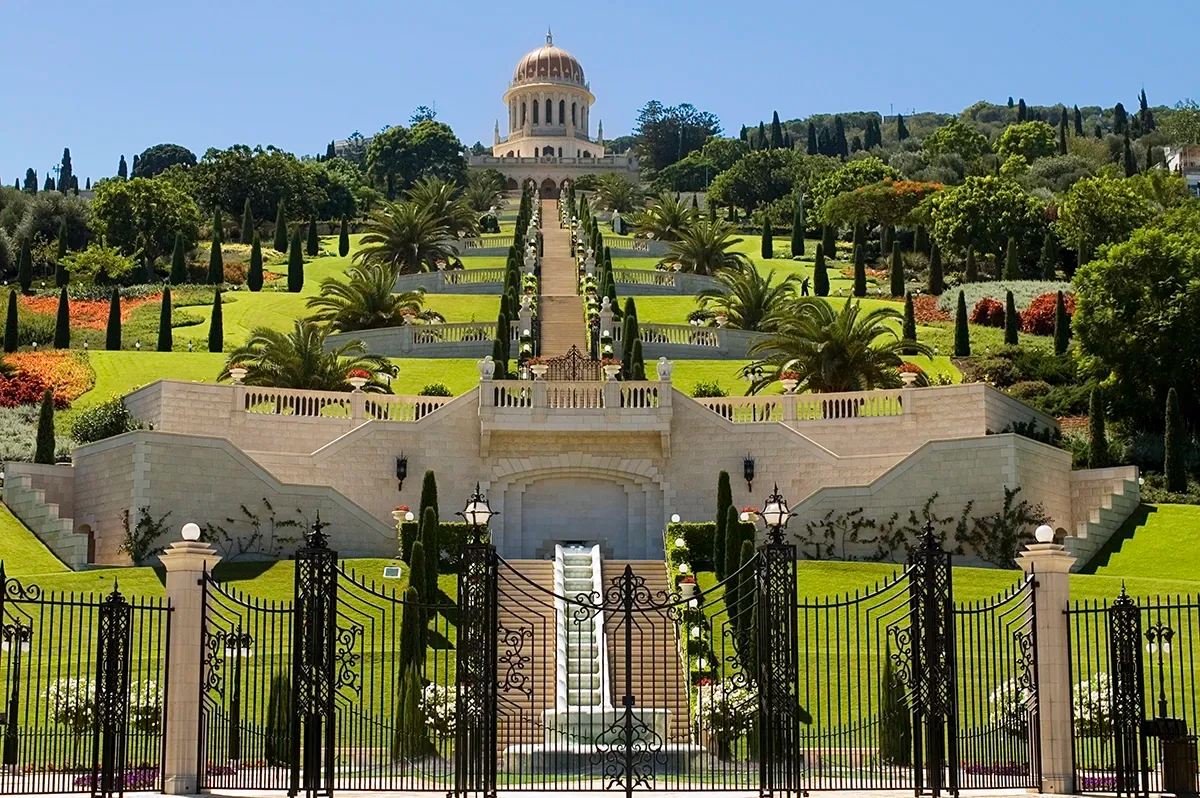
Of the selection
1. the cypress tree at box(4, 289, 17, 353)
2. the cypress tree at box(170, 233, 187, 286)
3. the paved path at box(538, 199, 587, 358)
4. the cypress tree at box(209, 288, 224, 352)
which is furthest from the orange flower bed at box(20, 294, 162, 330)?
the paved path at box(538, 199, 587, 358)

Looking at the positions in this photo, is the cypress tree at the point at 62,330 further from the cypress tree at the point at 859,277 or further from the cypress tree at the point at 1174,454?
the cypress tree at the point at 1174,454

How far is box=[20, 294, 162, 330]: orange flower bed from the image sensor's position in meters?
64.8

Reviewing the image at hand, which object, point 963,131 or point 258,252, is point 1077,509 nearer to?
point 258,252

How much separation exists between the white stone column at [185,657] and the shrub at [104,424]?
21299 millimetres

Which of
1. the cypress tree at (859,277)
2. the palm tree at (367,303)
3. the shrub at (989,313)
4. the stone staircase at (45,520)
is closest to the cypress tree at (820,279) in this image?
the cypress tree at (859,277)

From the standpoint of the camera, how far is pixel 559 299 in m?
65.4

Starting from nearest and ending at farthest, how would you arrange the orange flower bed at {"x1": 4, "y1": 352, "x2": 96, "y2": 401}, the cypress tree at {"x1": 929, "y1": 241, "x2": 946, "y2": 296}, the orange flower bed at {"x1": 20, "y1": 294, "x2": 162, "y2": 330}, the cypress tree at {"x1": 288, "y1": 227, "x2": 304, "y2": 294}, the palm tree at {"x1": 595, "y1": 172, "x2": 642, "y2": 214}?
the orange flower bed at {"x1": 4, "y1": 352, "x2": 96, "y2": 401} < the orange flower bed at {"x1": 20, "y1": 294, "x2": 162, "y2": 330} < the cypress tree at {"x1": 929, "y1": 241, "x2": 946, "y2": 296} < the cypress tree at {"x1": 288, "y1": 227, "x2": 304, "y2": 294} < the palm tree at {"x1": 595, "y1": 172, "x2": 642, "y2": 214}

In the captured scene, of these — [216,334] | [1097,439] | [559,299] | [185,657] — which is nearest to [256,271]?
[559,299]

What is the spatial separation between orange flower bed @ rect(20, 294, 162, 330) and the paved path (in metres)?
15.9

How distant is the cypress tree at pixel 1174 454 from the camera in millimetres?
43469

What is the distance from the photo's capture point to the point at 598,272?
7100cm

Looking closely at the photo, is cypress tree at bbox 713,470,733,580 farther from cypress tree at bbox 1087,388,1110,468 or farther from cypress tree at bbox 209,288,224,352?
cypress tree at bbox 209,288,224,352

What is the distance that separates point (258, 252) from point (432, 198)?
26.8ft

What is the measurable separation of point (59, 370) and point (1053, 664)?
37512mm
